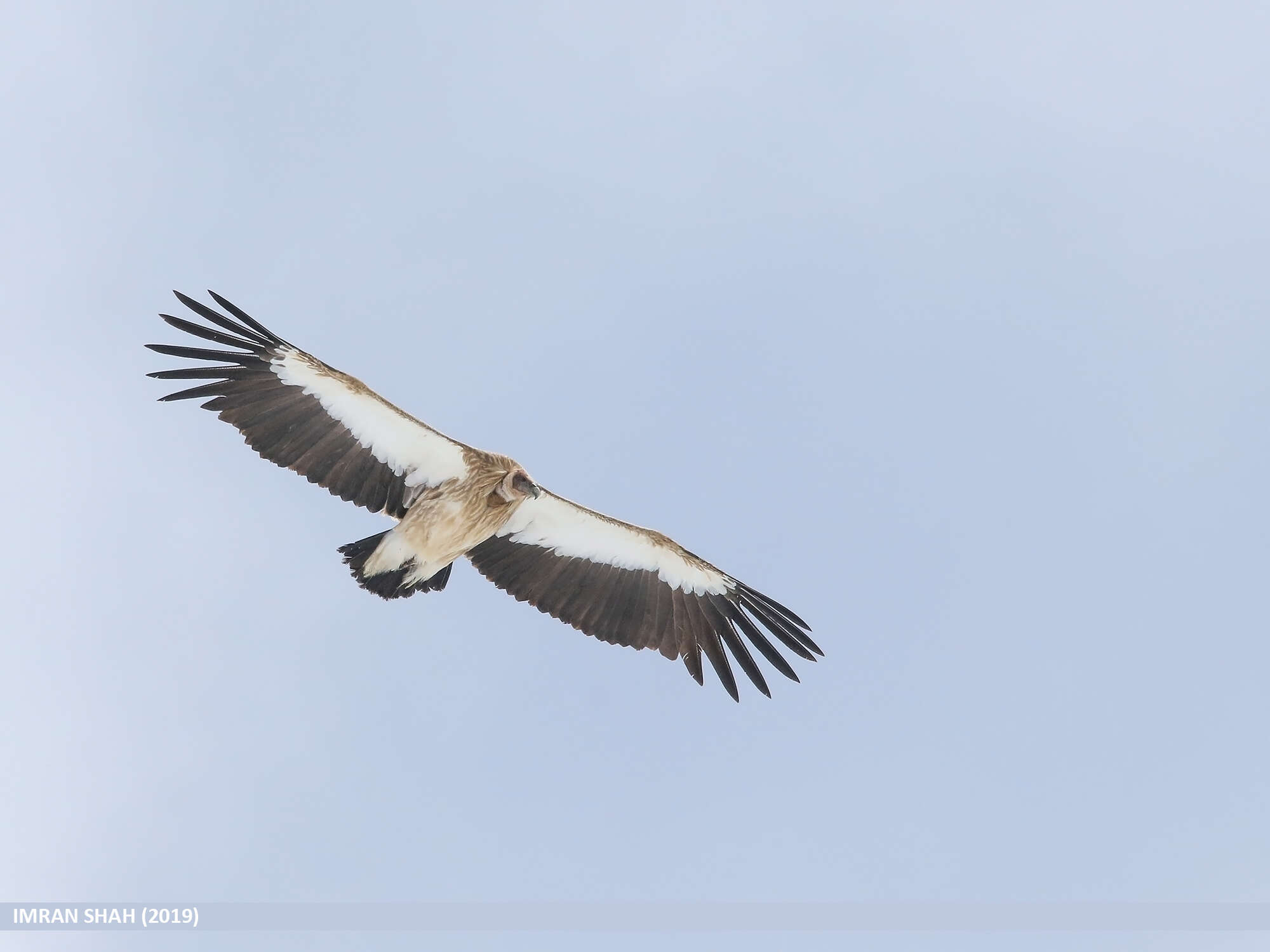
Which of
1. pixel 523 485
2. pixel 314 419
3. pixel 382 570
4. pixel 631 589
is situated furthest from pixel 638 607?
pixel 314 419

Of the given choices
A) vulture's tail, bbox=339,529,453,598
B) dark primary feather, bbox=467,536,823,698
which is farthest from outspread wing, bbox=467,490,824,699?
vulture's tail, bbox=339,529,453,598

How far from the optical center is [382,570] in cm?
1591

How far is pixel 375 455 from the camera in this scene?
16.4 m

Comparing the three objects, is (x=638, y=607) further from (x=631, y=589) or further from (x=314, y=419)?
(x=314, y=419)

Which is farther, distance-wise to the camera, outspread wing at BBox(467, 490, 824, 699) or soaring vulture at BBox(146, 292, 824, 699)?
outspread wing at BBox(467, 490, 824, 699)

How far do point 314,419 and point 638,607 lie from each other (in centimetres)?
506

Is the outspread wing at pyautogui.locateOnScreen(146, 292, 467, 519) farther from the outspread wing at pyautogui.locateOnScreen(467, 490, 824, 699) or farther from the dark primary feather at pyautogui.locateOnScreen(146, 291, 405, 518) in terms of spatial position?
the outspread wing at pyautogui.locateOnScreen(467, 490, 824, 699)

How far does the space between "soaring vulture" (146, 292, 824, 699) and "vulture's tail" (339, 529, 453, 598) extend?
0.05 ft

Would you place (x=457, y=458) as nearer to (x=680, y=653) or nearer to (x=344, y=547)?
(x=344, y=547)

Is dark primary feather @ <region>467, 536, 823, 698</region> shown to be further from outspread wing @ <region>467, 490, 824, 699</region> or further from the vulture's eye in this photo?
the vulture's eye

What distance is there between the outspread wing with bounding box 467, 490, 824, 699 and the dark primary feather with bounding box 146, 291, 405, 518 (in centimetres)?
196

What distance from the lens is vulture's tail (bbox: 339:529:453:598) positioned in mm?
15820

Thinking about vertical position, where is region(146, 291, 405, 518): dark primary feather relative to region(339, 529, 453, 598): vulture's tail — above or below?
above

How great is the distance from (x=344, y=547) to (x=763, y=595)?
224 inches
